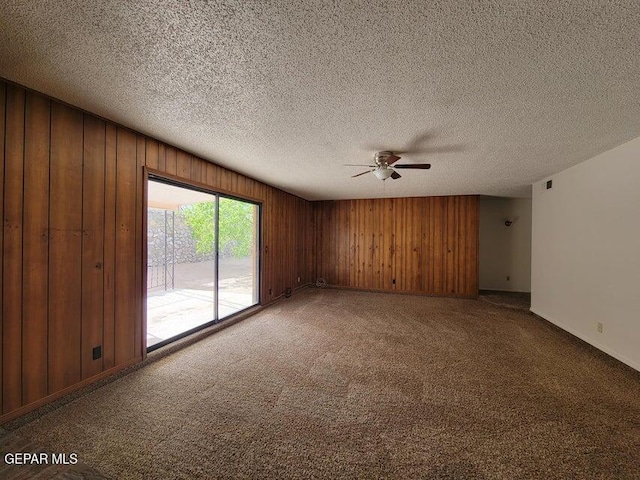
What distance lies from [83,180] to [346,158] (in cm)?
252

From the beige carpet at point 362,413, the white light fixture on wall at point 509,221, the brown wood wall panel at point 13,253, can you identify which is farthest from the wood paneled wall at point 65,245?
the white light fixture on wall at point 509,221

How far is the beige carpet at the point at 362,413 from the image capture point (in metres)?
1.38

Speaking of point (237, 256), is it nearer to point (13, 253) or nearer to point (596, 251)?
point (13, 253)

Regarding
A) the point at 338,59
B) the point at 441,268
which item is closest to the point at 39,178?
the point at 338,59

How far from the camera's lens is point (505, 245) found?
19.8ft

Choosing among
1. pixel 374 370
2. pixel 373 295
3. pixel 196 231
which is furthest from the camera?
pixel 373 295

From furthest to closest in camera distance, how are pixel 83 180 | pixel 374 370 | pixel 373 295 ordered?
pixel 373 295 < pixel 374 370 < pixel 83 180

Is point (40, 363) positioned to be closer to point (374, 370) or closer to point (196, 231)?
point (196, 231)

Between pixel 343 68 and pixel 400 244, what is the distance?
5.00 m

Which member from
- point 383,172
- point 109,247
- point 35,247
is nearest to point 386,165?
point 383,172

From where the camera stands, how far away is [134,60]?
138 cm

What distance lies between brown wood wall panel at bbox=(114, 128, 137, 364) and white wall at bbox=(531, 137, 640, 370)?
4758 millimetres

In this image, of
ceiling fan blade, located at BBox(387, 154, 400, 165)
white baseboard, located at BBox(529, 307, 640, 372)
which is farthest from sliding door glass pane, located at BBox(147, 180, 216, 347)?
white baseboard, located at BBox(529, 307, 640, 372)

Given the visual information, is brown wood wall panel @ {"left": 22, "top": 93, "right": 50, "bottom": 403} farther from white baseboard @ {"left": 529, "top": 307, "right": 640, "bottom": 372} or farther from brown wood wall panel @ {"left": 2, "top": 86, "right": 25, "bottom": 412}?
white baseboard @ {"left": 529, "top": 307, "right": 640, "bottom": 372}
